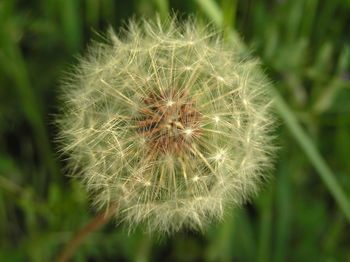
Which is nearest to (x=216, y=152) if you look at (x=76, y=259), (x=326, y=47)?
(x=326, y=47)

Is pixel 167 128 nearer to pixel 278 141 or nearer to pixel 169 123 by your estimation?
pixel 169 123

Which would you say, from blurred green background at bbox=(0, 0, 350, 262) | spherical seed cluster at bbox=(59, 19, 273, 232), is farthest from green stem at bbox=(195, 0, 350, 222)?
spherical seed cluster at bbox=(59, 19, 273, 232)

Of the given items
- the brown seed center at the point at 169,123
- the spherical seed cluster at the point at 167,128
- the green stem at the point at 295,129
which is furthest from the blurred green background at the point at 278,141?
the brown seed center at the point at 169,123

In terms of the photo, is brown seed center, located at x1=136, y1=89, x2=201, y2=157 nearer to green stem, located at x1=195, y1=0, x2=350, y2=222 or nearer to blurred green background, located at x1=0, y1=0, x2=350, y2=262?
green stem, located at x1=195, y1=0, x2=350, y2=222

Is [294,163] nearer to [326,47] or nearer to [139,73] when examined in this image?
[326,47]

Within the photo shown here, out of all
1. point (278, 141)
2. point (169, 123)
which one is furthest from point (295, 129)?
point (169, 123)

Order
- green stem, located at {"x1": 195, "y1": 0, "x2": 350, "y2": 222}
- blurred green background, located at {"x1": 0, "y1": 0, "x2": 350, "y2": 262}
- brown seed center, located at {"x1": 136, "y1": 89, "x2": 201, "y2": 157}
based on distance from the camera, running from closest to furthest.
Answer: brown seed center, located at {"x1": 136, "y1": 89, "x2": 201, "y2": 157} → green stem, located at {"x1": 195, "y1": 0, "x2": 350, "y2": 222} → blurred green background, located at {"x1": 0, "y1": 0, "x2": 350, "y2": 262}
